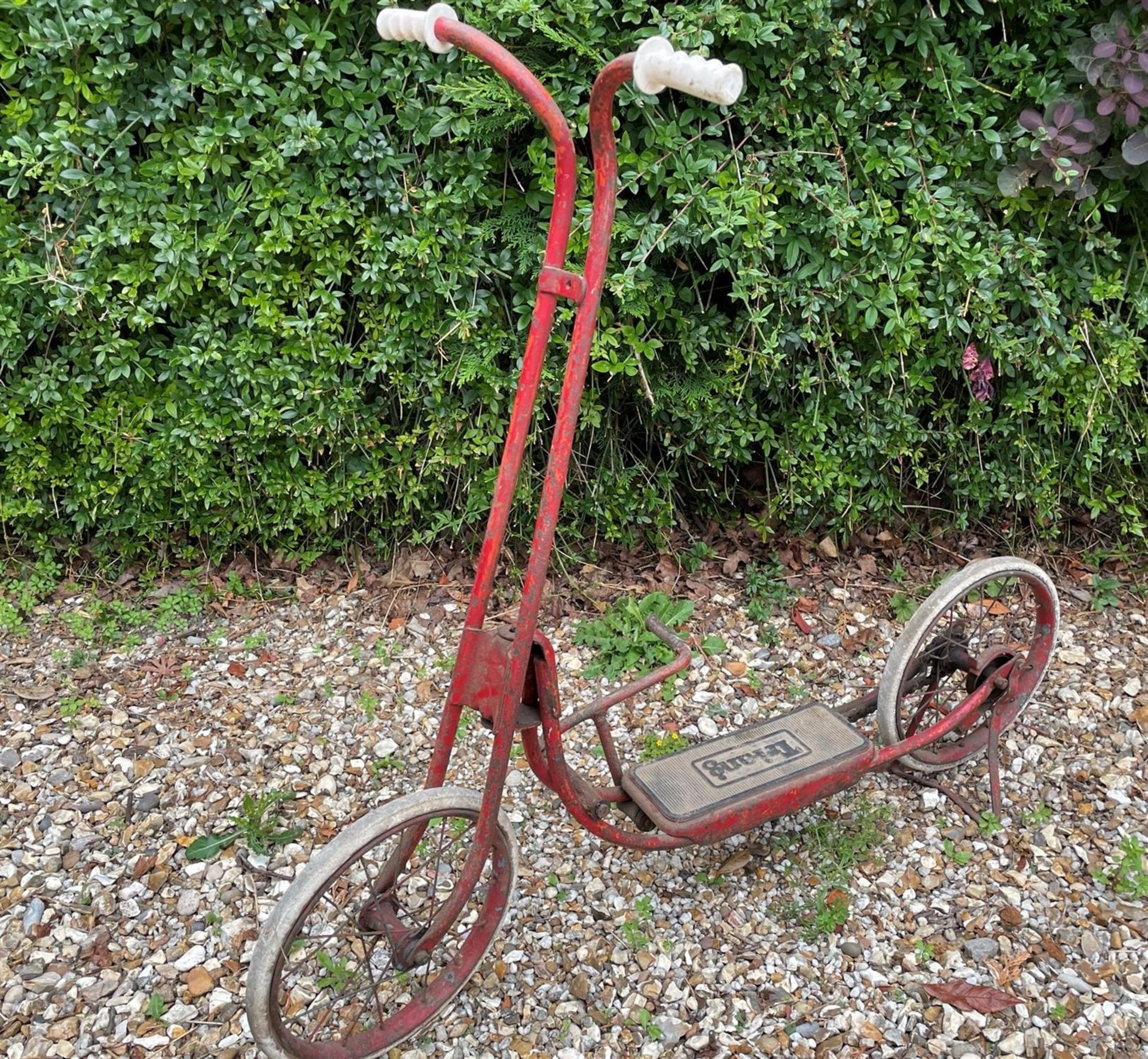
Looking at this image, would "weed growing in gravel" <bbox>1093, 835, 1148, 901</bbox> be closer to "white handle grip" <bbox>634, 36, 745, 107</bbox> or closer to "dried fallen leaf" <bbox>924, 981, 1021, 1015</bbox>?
"dried fallen leaf" <bbox>924, 981, 1021, 1015</bbox>

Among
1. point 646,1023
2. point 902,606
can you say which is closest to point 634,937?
point 646,1023

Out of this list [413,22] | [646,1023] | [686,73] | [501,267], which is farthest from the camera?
[501,267]

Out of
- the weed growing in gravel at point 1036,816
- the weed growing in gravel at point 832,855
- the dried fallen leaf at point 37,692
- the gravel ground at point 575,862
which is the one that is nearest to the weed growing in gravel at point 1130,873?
the gravel ground at point 575,862

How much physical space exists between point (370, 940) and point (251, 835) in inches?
20.4

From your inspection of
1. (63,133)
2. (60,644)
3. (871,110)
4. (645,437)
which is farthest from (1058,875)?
(63,133)

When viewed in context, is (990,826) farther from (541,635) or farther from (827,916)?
(541,635)

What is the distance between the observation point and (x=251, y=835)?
2.75 metres

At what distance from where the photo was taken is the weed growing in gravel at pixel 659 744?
3135 mm

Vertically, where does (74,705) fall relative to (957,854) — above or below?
below

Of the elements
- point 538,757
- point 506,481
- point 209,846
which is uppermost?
point 506,481

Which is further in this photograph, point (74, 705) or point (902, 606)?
point (902, 606)

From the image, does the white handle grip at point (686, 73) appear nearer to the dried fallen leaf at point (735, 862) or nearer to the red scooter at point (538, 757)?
the red scooter at point (538, 757)

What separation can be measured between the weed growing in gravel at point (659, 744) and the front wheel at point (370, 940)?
68cm

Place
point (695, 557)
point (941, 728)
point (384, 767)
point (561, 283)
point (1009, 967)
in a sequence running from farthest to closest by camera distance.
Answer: point (695, 557), point (384, 767), point (941, 728), point (1009, 967), point (561, 283)
